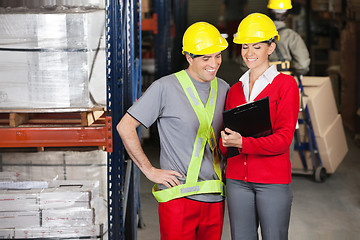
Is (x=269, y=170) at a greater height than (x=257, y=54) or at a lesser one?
lesser

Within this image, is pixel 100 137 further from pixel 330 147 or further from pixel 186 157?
pixel 330 147

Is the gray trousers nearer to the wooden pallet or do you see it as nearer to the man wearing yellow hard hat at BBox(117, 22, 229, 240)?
the man wearing yellow hard hat at BBox(117, 22, 229, 240)

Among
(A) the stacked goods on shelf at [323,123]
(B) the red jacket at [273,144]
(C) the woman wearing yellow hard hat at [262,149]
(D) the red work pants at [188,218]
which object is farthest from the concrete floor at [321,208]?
(B) the red jacket at [273,144]

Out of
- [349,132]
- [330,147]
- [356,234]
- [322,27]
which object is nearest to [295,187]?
[330,147]

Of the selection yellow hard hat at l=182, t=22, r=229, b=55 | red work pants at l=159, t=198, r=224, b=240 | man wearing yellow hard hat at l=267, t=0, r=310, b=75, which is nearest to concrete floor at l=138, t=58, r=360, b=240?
man wearing yellow hard hat at l=267, t=0, r=310, b=75

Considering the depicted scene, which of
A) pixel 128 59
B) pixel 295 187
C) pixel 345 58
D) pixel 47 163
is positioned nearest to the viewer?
pixel 47 163

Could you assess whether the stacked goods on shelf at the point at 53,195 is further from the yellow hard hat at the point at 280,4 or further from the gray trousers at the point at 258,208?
the yellow hard hat at the point at 280,4

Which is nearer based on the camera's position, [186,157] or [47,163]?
[186,157]

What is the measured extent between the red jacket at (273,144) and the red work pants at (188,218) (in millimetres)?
257

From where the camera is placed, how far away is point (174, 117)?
3.50 metres

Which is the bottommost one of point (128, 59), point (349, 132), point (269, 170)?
point (349, 132)

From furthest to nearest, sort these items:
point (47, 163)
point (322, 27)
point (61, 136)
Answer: point (322, 27)
point (47, 163)
point (61, 136)

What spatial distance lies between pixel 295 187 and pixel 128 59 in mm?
3900

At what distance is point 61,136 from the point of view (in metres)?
3.74
